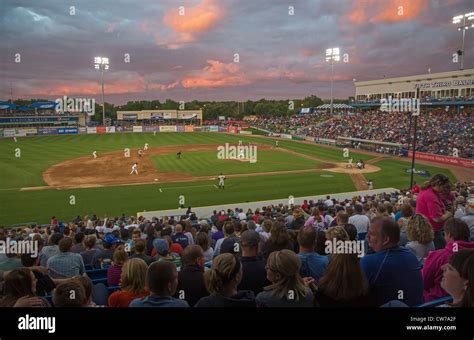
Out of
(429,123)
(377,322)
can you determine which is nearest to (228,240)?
(377,322)

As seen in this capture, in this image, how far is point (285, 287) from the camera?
3.86 m

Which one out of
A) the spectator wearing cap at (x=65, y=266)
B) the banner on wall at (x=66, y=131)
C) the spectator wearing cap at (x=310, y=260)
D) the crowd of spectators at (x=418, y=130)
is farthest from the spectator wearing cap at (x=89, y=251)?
the banner on wall at (x=66, y=131)

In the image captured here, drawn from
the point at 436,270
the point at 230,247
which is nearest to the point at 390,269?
the point at 436,270

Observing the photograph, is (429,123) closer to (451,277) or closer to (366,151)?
(366,151)

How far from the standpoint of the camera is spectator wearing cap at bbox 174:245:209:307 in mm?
4848

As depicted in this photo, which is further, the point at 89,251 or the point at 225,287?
the point at 89,251

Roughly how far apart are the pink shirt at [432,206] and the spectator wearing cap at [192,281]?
485cm

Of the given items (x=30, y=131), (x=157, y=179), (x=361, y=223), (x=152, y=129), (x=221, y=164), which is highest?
(x=152, y=129)

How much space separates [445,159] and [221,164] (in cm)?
2463

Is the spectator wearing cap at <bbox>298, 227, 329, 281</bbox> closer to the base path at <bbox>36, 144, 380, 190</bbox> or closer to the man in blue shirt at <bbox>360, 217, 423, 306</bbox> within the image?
the man in blue shirt at <bbox>360, 217, 423, 306</bbox>

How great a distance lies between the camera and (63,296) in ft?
12.0

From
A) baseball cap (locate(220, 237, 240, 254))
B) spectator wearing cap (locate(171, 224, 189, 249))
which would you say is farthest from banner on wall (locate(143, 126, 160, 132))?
baseball cap (locate(220, 237, 240, 254))

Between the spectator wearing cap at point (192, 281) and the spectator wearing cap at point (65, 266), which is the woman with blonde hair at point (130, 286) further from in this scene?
the spectator wearing cap at point (65, 266)

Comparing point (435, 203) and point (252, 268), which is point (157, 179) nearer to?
point (435, 203)
